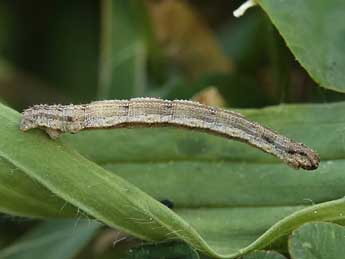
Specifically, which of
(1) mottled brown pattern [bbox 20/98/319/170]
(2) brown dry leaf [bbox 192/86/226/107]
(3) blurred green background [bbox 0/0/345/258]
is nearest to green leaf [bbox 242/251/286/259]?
(1) mottled brown pattern [bbox 20/98/319/170]

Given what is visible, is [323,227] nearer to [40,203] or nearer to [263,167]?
[263,167]

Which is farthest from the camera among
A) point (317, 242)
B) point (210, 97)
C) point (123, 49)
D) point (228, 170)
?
point (123, 49)

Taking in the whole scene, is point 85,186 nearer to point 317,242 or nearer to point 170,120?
point 170,120

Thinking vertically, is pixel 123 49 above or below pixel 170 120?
above

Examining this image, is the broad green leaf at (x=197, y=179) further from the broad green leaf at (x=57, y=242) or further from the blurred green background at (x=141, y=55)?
the broad green leaf at (x=57, y=242)

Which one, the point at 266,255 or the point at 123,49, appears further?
the point at 123,49

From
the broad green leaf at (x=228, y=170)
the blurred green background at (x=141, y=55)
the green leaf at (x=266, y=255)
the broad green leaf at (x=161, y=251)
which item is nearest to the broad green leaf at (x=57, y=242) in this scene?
the blurred green background at (x=141, y=55)

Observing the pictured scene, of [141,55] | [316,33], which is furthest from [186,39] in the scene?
[316,33]
